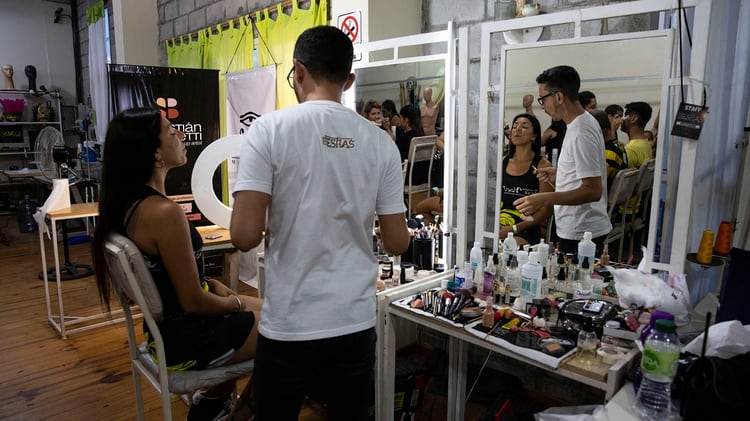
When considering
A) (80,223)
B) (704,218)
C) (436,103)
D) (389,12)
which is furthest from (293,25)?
(80,223)

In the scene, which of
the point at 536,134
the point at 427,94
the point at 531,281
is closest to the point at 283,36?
the point at 427,94

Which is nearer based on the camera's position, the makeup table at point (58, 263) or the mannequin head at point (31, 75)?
the makeup table at point (58, 263)

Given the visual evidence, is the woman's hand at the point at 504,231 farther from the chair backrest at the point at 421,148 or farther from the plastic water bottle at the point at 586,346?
the plastic water bottle at the point at 586,346

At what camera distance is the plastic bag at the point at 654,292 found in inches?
56.1

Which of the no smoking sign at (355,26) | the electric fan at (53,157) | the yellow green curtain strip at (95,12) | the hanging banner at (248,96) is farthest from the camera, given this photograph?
the yellow green curtain strip at (95,12)

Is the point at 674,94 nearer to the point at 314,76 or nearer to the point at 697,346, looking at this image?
the point at 697,346

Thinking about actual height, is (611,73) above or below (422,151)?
above

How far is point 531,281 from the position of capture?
1670 millimetres

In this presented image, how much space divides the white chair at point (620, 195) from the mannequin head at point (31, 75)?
7932 mm

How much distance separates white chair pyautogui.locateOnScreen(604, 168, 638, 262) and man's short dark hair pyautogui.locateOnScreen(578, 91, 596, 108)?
0.26m

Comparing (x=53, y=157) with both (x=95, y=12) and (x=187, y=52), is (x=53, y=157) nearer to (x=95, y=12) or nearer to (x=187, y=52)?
(x=187, y=52)

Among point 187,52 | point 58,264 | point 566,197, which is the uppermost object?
point 187,52

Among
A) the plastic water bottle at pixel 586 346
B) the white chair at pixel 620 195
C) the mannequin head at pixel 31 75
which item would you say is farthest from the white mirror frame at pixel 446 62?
the mannequin head at pixel 31 75

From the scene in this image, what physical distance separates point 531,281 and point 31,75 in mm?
7830
